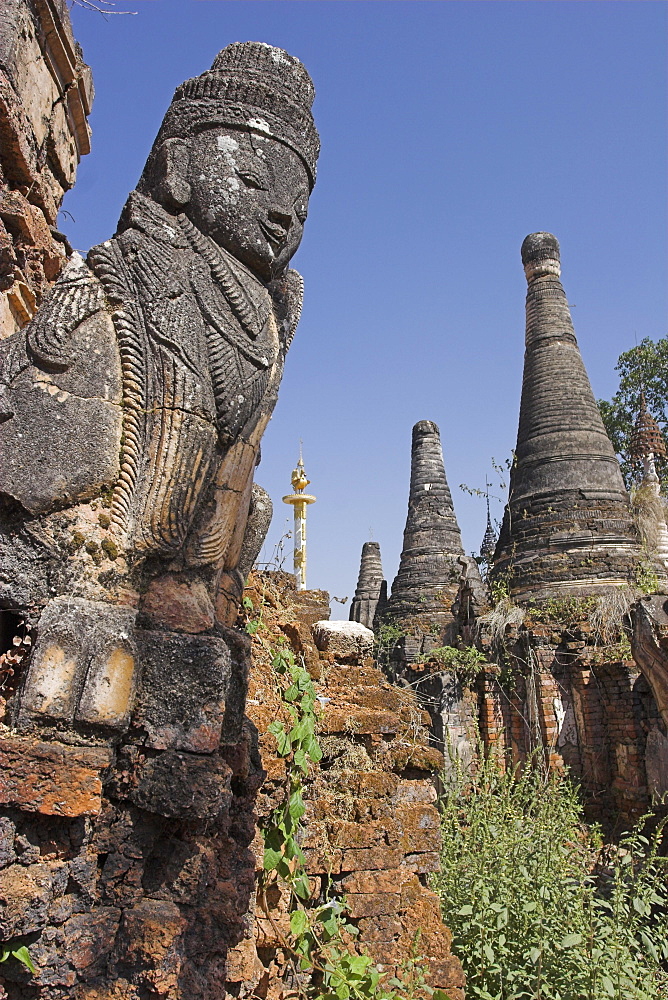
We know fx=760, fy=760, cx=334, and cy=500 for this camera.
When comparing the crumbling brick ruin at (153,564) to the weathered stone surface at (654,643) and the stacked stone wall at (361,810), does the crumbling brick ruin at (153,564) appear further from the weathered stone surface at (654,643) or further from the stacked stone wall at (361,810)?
the weathered stone surface at (654,643)

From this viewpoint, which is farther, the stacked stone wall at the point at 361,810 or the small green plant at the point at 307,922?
the stacked stone wall at the point at 361,810

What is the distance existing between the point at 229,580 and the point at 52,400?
896 millimetres

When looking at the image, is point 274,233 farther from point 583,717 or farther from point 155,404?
point 583,717

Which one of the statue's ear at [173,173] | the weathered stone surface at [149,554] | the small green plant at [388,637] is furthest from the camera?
the small green plant at [388,637]

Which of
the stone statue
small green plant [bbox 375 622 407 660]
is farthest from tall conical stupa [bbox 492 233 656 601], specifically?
the stone statue

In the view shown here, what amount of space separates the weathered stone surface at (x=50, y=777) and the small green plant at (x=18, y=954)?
28 centimetres

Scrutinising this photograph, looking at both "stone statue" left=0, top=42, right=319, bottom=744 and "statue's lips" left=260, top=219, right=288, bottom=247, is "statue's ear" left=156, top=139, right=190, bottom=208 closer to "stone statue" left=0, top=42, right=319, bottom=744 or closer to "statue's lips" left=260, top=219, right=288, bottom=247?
"stone statue" left=0, top=42, right=319, bottom=744

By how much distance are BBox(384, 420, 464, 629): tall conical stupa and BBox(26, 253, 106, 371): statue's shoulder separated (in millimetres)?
13931

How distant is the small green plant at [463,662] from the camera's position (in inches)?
440

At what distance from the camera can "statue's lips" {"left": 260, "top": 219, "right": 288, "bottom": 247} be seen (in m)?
2.60

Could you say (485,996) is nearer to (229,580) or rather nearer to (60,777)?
(229,580)

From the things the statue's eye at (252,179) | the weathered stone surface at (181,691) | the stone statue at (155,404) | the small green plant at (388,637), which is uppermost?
the small green plant at (388,637)

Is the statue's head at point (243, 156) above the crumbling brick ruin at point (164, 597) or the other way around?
above

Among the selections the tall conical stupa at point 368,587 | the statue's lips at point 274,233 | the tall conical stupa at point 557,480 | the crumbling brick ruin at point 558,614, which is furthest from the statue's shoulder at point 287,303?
the tall conical stupa at point 368,587
